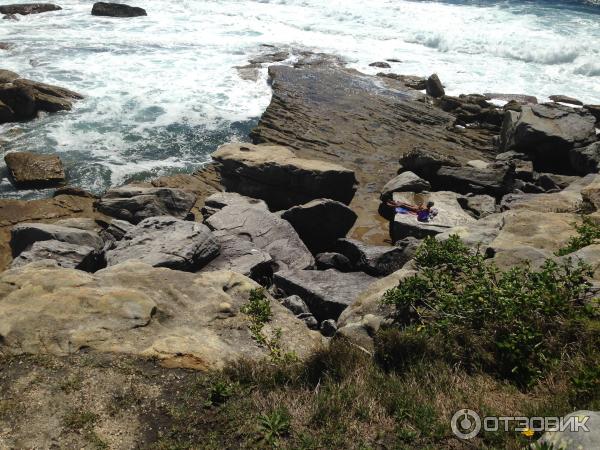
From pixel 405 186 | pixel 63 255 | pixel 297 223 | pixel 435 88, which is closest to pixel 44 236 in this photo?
pixel 63 255

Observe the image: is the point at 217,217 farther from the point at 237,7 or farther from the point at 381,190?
the point at 237,7

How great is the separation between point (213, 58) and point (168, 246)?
18.3 m

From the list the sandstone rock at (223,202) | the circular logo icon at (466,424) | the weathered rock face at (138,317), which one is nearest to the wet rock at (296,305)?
the weathered rock face at (138,317)

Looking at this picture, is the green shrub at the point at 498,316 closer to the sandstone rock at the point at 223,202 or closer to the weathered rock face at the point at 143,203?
the sandstone rock at the point at 223,202

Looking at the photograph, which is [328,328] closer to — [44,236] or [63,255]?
[63,255]

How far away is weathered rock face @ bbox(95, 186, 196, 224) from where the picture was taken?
1158cm

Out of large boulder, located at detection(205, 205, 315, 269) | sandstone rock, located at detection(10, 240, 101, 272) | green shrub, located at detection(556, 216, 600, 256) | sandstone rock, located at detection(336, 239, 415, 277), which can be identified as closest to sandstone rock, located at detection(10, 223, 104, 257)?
sandstone rock, located at detection(10, 240, 101, 272)

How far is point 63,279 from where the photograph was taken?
5984 millimetres

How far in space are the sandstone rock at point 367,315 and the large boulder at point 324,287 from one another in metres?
0.93

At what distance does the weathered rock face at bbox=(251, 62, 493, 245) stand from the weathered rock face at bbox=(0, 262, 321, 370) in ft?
21.3

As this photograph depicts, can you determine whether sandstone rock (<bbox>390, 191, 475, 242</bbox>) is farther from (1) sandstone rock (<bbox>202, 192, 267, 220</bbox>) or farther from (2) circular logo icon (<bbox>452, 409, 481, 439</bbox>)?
(2) circular logo icon (<bbox>452, 409, 481, 439</bbox>)

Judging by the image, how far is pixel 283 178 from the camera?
12664 millimetres

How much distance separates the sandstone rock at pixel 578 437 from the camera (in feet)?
11.2

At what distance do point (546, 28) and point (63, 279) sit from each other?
117 ft
